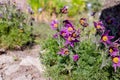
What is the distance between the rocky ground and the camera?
14.7ft

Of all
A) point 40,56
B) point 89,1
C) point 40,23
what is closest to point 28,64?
point 40,56

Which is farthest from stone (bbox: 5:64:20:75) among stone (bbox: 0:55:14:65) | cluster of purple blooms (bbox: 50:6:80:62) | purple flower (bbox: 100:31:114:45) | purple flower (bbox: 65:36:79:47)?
purple flower (bbox: 100:31:114:45)

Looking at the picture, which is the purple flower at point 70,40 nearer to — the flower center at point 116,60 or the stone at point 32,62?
the flower center at point 116,60

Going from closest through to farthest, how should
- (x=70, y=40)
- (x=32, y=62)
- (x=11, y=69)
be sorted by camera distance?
1. (x=70, y=40)
2. (x=11, y=69)
3. (x=32, y=62)

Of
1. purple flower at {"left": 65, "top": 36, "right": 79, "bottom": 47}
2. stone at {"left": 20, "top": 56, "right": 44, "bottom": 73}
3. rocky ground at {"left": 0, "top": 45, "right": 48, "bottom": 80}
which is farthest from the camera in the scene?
stone at {"left": 20, "top": 56, "right": 44, "bottom": 73}

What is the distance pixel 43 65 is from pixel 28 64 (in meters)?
0.29

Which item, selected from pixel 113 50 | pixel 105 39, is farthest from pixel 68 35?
pixel 113 50

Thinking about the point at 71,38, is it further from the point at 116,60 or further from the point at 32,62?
the point at 32,62

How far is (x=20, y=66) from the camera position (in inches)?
184

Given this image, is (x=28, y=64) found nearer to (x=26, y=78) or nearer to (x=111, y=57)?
(x=26, y=78)

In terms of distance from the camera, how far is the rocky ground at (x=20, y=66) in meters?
4.49

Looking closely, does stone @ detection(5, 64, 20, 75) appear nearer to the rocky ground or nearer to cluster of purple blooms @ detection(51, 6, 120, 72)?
the rocky ground

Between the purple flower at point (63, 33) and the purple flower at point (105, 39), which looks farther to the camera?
the purple flower at point (63, 33)

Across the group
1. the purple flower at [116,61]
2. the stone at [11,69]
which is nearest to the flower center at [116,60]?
the purple flower at [116,61]
